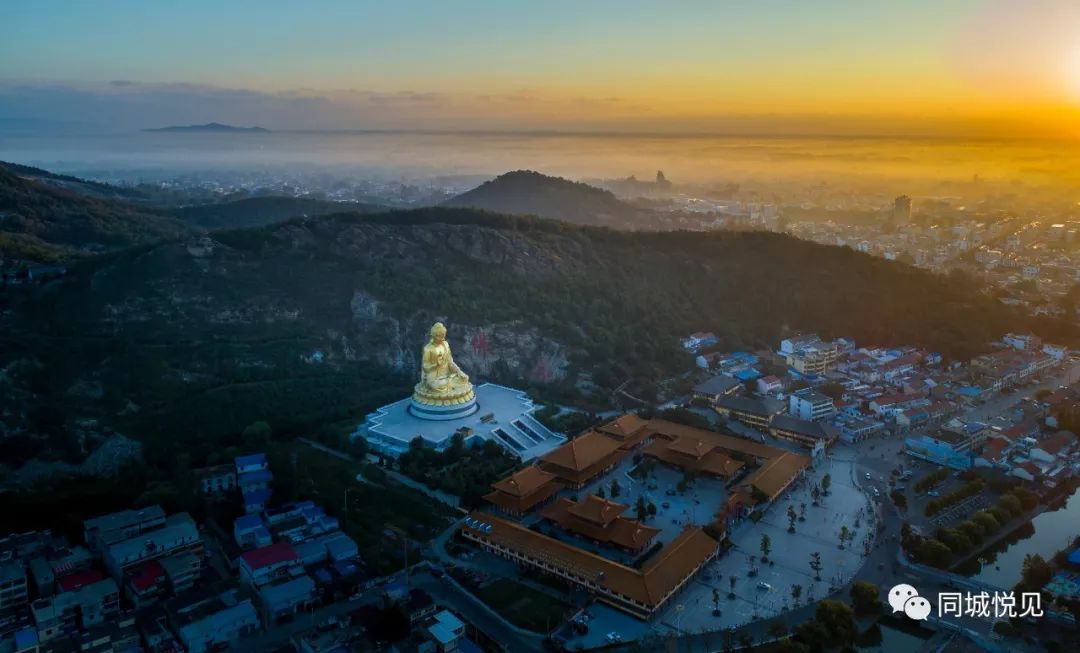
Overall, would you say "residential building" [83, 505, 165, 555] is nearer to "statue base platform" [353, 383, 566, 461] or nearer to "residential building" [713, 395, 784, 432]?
"statue base platform" [353, 383, 566, 461]

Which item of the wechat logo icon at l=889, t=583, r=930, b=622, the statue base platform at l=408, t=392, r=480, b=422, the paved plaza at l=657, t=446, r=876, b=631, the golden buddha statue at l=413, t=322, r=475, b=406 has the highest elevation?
the golden buddha statue at l=413, t=322, r=475, b=406

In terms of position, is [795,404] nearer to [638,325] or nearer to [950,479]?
[950,479]

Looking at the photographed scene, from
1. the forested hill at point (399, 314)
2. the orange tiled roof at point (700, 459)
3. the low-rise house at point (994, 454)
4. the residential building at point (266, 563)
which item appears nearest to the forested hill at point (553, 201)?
the forested hill at point (399, 314)

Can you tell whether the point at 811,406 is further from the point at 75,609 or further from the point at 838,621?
the point at 75,609

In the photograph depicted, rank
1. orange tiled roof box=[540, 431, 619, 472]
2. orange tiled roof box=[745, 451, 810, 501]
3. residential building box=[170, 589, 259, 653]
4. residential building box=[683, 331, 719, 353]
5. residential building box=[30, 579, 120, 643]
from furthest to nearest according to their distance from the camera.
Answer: residential building box=[683, 331, 719, 353]
orange tiled roof box=[540, 431, 619, 472]
orange tiled roof box=[745, 451, 810, 501]
residential building box=[30, 579, 120, 643]
residential building box=[170, 589, 259, 653]

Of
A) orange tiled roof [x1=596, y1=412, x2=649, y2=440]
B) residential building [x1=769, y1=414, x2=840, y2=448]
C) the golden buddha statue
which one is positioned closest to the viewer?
orange tiled roof [x1=596, y1=412, x2=649, y2=440]

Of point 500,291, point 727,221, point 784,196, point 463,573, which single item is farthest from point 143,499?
point 784,196

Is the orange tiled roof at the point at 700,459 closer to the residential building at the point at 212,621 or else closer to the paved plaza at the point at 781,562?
the paved plaza at the point at 781,562

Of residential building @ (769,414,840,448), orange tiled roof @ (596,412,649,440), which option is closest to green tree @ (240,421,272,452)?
orange tiled roof @ (596,412,649,440)
